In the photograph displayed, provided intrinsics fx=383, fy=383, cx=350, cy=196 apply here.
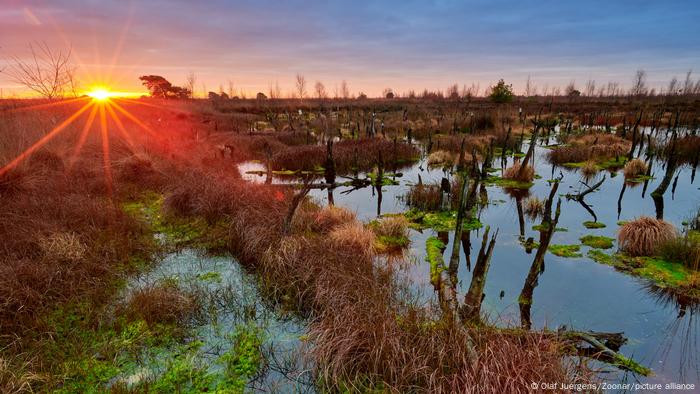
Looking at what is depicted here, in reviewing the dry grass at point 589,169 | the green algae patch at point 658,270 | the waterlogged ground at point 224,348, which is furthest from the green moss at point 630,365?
the dry grass at point 589,169

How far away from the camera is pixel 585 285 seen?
8.96 meters

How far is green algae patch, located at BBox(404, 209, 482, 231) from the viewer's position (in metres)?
13.1

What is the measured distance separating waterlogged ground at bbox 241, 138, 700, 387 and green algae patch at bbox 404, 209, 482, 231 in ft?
1.34

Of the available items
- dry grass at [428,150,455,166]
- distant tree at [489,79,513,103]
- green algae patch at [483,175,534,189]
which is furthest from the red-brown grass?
distant tree at [489,79,513,103]

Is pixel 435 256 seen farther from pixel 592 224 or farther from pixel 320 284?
pixel 592 224

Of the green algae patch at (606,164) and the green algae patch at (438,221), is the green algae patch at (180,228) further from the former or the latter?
the green algae patch at (606,164)

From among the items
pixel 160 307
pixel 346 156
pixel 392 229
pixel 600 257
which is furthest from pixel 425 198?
pixel 160 307

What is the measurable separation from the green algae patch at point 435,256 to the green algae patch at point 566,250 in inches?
119

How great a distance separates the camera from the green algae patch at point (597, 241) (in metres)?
11.0

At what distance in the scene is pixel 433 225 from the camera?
1327 centimetres

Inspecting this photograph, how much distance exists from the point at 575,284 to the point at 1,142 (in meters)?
18.2

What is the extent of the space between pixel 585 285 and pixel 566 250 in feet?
6.57

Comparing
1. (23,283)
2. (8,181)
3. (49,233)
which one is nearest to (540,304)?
(23,283)

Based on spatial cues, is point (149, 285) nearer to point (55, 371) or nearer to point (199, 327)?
point (199, 327)
